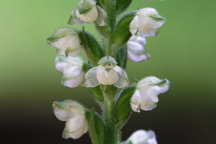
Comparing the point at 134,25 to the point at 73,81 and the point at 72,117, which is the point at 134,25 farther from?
the point at 72,117


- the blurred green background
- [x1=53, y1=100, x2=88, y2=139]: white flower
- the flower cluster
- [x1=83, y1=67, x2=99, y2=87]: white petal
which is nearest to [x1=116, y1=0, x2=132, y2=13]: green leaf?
the flower cluster

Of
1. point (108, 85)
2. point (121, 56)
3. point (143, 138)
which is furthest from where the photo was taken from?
point (143, 138)

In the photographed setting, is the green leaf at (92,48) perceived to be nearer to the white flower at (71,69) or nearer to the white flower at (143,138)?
the white flower at (71,69)

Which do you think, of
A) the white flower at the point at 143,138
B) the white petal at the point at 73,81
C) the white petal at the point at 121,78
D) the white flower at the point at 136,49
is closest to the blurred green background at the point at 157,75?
the white flower at the point at 143,138

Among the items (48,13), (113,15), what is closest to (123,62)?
(113,15)

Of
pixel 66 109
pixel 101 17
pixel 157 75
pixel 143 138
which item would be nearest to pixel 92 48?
pixel 101 17

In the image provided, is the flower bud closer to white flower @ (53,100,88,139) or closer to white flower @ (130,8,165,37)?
white flower @ (130,8,165,37)

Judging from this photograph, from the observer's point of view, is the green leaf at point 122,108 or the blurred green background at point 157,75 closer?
the green leaf at point 122,108
